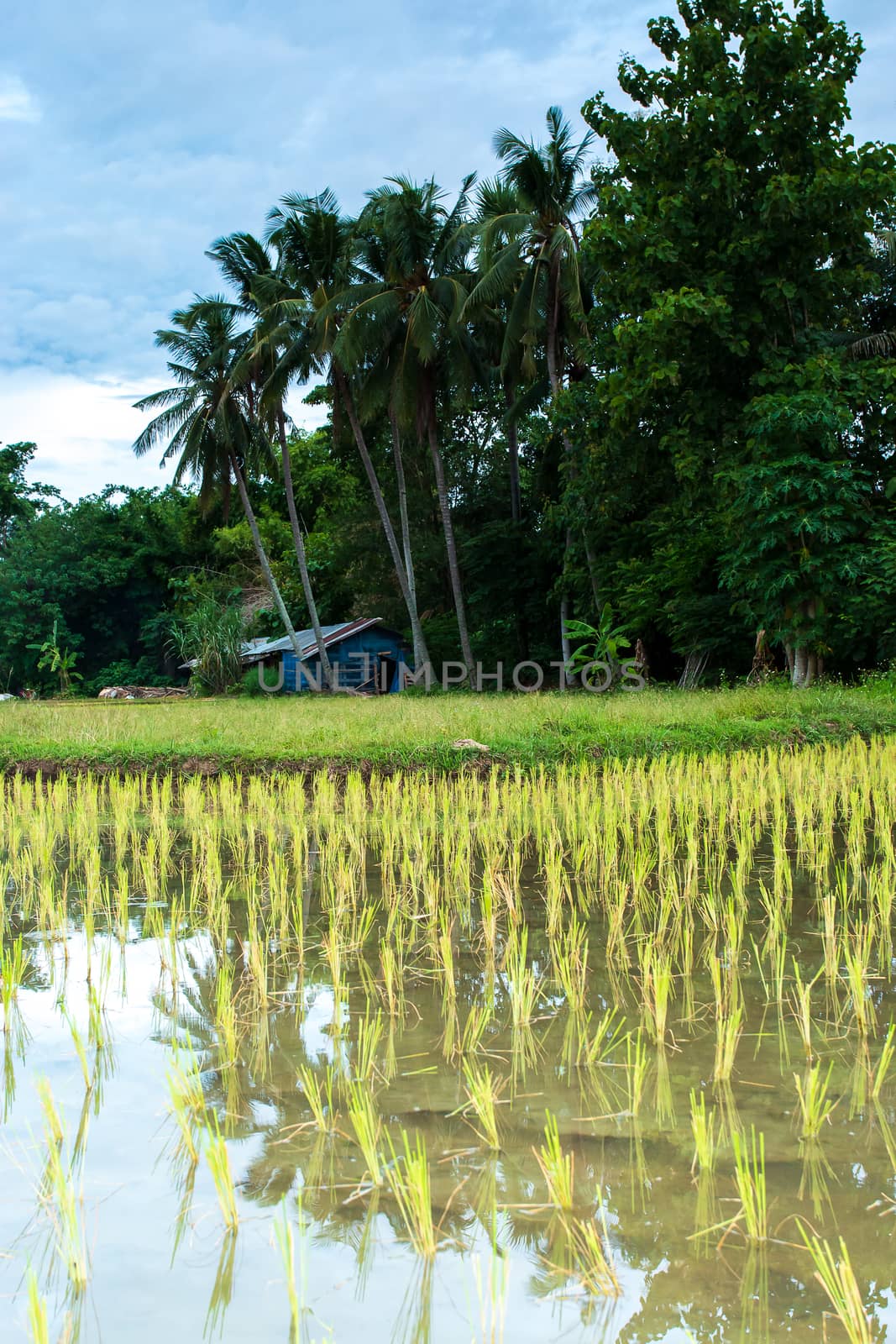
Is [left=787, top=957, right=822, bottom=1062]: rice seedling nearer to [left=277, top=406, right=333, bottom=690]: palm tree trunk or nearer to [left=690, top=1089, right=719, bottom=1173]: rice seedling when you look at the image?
[left=690, top=1089, right=719, bottom=1173]: rice seedling

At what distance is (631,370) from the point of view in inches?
560

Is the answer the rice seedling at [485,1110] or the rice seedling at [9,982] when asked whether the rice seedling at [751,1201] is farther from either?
the rice seedling at [9,982]

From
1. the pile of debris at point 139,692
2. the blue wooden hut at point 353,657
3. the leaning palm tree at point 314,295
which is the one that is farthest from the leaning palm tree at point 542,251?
the pile of debris at point 139,692

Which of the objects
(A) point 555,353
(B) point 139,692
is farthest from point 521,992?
(B) point 139,692

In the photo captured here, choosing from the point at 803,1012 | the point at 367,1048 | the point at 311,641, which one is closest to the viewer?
the point at 367,1048

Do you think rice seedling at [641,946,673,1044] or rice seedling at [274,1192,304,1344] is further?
rice seedling at [641,946,673,1044]

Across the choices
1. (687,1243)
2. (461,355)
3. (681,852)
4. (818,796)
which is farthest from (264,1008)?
(461,355)

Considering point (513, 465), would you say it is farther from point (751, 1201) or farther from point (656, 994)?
point (751, 1201)

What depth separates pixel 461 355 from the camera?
19875 mm

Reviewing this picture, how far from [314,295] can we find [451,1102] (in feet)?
66.7

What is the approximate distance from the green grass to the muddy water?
4.67 m

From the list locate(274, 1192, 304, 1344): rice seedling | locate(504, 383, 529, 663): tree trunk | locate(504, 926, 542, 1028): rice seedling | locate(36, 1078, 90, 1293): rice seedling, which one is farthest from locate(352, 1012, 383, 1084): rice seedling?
locate(504, 383, 529, 663): tree trunk

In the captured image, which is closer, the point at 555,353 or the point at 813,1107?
the point at 813,1107

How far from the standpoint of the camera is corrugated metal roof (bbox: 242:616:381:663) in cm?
2491
